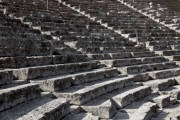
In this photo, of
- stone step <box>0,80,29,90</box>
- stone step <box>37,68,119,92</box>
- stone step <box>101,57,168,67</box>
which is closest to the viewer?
stone step <box>0,80,29,90</box>

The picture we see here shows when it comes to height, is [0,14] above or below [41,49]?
above

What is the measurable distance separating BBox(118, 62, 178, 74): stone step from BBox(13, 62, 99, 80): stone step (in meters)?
0.93

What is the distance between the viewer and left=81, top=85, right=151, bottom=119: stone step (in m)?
4.56

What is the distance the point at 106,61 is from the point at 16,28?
7.28ft

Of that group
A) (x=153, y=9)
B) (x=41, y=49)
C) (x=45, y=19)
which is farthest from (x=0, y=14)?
(x=153, y=9)

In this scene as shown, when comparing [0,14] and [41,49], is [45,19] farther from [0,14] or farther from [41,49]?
[41,49]

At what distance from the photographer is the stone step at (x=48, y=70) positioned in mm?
4922

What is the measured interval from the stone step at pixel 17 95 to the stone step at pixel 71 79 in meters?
0.31

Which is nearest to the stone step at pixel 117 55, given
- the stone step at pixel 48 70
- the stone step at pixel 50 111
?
the stone step at pixel 48 70

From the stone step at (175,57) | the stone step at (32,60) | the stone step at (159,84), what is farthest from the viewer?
the stone step at (175,57)

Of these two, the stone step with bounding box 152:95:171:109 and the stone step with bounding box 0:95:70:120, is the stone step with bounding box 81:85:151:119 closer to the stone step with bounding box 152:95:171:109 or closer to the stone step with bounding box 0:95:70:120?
the stone step with bounding box 152:95:171:109

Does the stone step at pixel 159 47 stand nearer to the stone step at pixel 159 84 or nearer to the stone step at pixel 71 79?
the stone step at pixel 159 84

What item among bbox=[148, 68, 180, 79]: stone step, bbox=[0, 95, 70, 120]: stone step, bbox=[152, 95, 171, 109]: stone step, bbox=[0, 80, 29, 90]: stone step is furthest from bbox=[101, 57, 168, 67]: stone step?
bbox=[0, 95, 70, 120]: stone step

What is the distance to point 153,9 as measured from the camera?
16812mm
